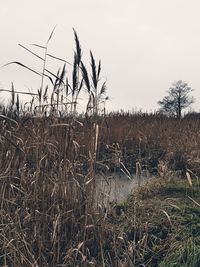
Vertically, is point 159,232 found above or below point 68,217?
below

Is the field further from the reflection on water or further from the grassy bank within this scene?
the reflection on water

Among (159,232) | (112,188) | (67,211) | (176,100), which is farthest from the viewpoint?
(176,100)

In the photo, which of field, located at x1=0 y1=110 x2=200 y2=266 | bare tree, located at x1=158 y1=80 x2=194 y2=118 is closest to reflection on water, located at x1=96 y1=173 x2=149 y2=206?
field, located at x1=0 y1=110 x2=200 y2=266

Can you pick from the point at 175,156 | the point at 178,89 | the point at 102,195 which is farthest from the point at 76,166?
the point at 178,89

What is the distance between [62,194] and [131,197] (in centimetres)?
115

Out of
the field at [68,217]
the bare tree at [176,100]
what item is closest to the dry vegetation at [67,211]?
the field at [68,217]

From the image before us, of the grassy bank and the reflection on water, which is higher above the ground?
the reflection on water

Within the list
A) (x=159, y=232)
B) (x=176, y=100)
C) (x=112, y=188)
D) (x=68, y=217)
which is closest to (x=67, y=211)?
(x=68, y=217)

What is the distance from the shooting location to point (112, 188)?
468 centimetres

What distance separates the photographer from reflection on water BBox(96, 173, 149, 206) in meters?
3.54

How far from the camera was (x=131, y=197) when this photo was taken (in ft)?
14.0

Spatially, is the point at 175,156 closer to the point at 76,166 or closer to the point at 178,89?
the point at 76,166

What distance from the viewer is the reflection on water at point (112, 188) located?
3.54 meters

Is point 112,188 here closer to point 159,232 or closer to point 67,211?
point 159,232
